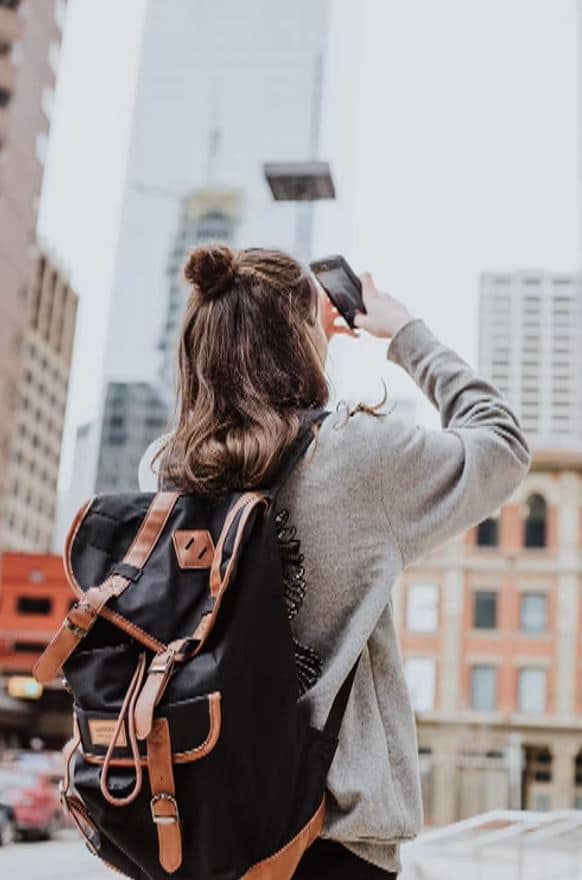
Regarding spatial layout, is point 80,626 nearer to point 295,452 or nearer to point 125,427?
point 295,452

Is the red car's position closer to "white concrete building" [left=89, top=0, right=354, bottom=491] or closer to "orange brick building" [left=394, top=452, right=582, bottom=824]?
"white concrete building" [left=89, top=0, right=354, bottom=491]

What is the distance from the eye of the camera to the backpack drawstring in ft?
1.72

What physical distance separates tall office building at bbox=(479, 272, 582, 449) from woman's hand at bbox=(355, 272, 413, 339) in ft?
11.5

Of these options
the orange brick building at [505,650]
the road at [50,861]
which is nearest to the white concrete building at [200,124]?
the road at [50,861]

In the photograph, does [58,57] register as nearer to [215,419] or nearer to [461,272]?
[461,272]

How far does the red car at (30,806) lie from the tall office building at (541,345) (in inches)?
120

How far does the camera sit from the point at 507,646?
423 inches

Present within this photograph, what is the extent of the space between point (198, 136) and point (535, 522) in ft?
25.3

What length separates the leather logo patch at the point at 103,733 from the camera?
53 cm

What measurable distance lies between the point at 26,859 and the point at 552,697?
23.2 feet

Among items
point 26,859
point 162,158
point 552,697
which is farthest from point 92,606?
point 552,697

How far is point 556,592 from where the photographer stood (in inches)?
431

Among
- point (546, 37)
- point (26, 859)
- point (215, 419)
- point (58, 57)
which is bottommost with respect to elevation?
point (26, 859)

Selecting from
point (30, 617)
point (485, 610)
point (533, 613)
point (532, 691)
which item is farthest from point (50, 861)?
point (533, 613)
